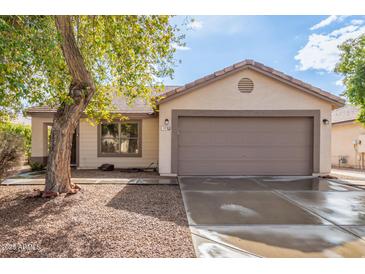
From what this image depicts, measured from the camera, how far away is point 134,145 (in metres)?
11.8

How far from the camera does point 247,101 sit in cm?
927

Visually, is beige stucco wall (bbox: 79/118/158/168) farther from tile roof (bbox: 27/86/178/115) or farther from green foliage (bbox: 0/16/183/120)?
green foliage (bbox: 0/16/183/120)

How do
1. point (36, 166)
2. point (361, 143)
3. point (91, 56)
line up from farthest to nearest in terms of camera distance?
point (361, 143)
point (36, 166)
point (91, 56)

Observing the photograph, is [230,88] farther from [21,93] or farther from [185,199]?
[21,93]

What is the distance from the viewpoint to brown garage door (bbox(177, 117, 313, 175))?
9.37 metres

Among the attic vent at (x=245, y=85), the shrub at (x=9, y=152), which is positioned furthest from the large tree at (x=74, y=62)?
the attic vent at (x=245, y=85)

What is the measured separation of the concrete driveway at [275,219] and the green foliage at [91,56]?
373cm

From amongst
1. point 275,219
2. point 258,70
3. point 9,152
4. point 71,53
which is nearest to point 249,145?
point 258,70

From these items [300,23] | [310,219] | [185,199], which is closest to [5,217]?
[185,199]

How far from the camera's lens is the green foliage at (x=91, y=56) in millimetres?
3908

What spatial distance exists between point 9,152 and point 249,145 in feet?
26.3

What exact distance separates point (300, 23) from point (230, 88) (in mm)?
3159

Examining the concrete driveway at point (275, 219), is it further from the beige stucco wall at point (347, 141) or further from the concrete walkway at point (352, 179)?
Answer: the beige stucco wall at point (347, 141)

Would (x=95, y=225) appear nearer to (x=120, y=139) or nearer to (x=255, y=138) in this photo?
(x=255, y=138)
